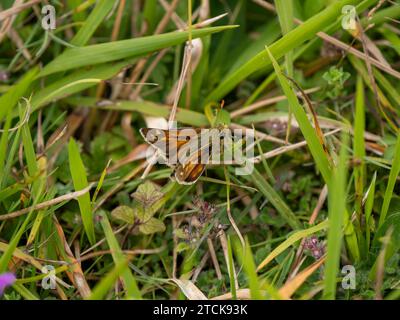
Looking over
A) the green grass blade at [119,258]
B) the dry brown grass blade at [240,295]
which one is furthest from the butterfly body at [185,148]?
the dry brown grass blade at [240,295]

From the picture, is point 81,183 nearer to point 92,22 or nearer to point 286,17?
point 92,22

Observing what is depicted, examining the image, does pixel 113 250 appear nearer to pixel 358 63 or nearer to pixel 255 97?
pixel 255 97

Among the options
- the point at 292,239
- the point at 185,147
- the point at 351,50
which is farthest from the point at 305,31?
the point at 292,239

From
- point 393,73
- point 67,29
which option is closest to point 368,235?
point 393,73

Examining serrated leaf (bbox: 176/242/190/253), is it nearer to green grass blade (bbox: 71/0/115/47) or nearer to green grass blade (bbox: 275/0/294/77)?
green grass blade (bbox: 275/0/294/77)

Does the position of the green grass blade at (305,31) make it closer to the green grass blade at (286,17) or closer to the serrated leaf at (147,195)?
the green grass blade at (286,17)
